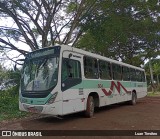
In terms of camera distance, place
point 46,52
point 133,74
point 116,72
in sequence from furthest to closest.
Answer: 1. point 133,74
2. point 116,72
3. point 46,52

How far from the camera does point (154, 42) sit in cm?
3144

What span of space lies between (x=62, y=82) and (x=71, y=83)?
0.62 metres

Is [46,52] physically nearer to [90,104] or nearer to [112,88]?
[90,104]

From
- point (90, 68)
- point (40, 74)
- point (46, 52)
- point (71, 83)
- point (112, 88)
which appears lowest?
point (112, 88)

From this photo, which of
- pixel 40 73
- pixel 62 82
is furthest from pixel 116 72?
pixel 40 73

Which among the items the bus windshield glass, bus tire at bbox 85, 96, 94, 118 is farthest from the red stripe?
the bus windshield glass

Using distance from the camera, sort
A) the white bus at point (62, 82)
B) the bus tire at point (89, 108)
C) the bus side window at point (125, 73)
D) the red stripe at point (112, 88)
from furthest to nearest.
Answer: the bus side window at point (125, 73) < the red stripe at point (112, 88) < the bus tire at point (89, 108) < the white bus at point (62, 82)

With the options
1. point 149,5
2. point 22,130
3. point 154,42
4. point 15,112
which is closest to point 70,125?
point 22,130

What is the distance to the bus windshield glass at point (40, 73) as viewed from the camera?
10422 millimetres

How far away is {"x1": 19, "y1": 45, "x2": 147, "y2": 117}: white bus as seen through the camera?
1024cm

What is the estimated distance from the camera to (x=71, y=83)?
11.0 m

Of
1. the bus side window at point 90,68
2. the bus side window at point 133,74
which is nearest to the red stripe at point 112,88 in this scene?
the bus side window at point 90,68

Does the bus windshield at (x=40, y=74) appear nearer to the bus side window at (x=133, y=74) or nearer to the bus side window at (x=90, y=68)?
the bus side window at (x=90, y=68)

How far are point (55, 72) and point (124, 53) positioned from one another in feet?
79.9
